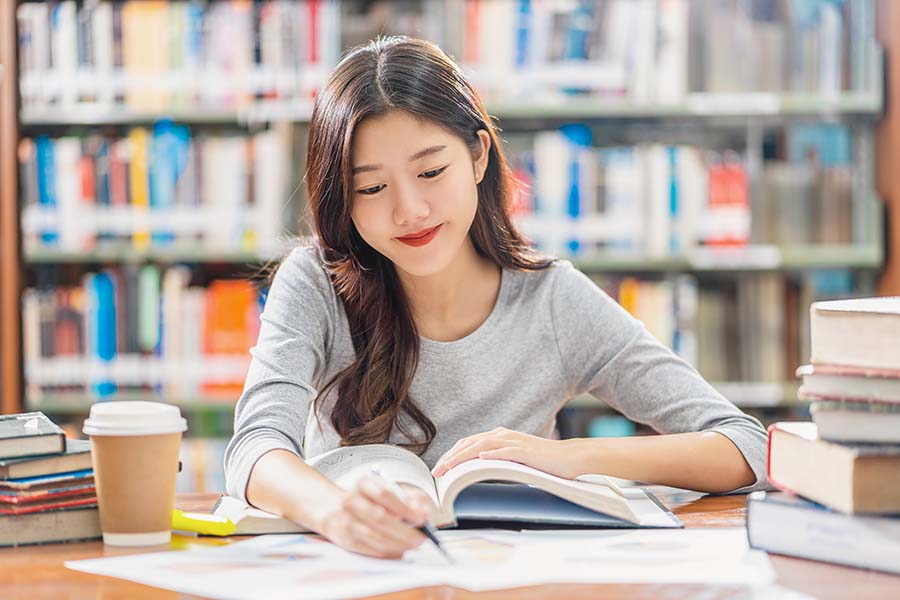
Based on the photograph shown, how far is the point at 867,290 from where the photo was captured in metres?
2.78

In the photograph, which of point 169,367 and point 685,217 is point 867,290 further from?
point 169,367

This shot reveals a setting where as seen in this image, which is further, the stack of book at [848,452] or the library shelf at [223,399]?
the library shelf at [223,399]

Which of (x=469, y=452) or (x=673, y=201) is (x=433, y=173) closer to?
(x=469, y=452)

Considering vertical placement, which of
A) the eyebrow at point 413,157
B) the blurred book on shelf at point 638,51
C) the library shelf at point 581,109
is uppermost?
the blurred book on shelf at point 638,51

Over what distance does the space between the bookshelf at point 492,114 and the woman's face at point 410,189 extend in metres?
1.33

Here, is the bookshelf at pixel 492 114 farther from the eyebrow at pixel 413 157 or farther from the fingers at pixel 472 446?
the fingers at pixel 472 446

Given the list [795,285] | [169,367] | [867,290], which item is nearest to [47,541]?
[169,367]

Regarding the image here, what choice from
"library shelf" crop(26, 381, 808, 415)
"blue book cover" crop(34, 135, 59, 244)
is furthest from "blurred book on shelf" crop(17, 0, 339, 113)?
"library shelf" crop(26, 381, 808, 415)

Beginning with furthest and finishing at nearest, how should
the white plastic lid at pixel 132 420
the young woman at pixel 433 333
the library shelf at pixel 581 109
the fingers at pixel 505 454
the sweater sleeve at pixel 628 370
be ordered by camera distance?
the library shelf at pixel 581 109, the sweater sleeve at pixel 628 370, the young woman at pixel 433 333, the fingers at pixel 505 454, the white plastic lid at pixel 132 420

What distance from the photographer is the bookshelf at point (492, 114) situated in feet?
8.59

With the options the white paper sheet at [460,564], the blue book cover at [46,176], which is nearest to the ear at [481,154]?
the white paper sheet at [460,564]

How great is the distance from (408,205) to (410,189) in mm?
19

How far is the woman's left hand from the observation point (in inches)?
41.8

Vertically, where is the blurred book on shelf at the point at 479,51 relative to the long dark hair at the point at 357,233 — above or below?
above
